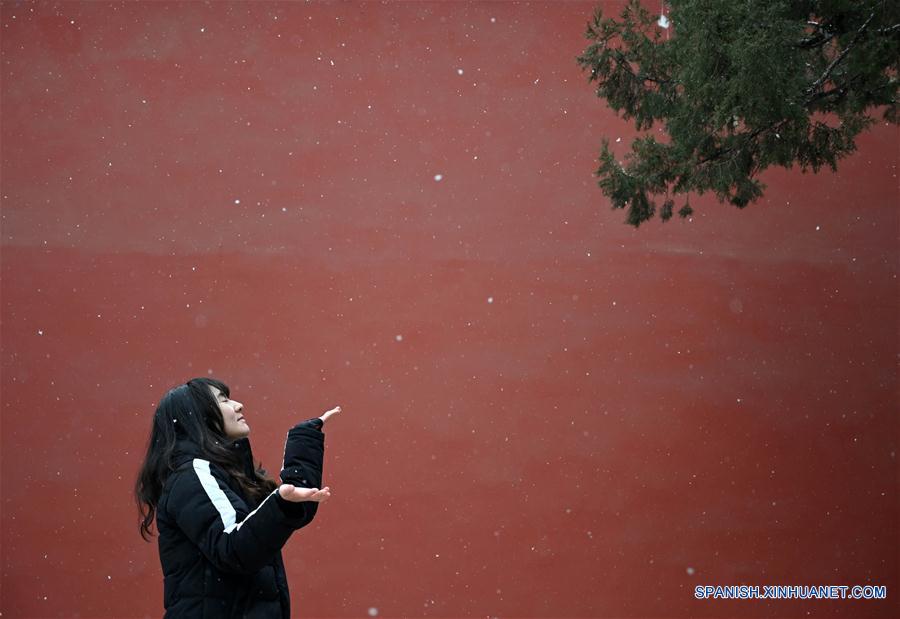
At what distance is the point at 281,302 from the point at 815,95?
8.83ft

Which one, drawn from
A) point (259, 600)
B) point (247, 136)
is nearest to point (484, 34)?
point (247, 136)

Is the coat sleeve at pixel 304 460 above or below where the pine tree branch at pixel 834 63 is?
below

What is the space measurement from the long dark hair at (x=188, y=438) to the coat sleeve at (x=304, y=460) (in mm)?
213

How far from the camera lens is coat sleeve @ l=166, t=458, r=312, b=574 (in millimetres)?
2152

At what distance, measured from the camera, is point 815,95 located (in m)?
2.92

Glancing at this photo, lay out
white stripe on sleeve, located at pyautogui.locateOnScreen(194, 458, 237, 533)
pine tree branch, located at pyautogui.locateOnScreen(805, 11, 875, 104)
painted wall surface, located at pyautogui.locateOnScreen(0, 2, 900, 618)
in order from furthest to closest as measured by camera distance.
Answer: painted wall surface, located at pyautogui.locateOnScreen(0, 2, 900, 618) → pine tree branch, located at pyautogui.locateOnScreen(805, 11, 875, 104) → white stripe on sleeve, located at pyautogui.locateOnScreen(194, 458, 237, 533)

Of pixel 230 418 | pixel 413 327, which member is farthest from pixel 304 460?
pixel 413 327

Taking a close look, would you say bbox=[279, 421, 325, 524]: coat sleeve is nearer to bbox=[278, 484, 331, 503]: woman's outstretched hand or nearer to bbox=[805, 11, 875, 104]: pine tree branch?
bbox=[278, 484, 331, 503]: woman's outstretched hand

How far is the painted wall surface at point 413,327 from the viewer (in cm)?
464

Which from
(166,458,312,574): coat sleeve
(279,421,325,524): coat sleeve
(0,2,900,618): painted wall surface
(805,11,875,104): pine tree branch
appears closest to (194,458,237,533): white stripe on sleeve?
(166,458,312,574): coat sleeve

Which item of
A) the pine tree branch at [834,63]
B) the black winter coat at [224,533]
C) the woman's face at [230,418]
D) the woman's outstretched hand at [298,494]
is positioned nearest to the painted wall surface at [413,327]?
the pine tree branch at [834,63]

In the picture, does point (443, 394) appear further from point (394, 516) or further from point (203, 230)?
point (203, 230)

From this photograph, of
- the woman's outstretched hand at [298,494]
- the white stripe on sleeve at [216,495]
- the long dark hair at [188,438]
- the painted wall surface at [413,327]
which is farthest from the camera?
the painted wall surface at [413,327]

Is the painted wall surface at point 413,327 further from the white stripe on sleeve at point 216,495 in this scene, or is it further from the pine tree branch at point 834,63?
the white stripe on sleeve at point 216,495
